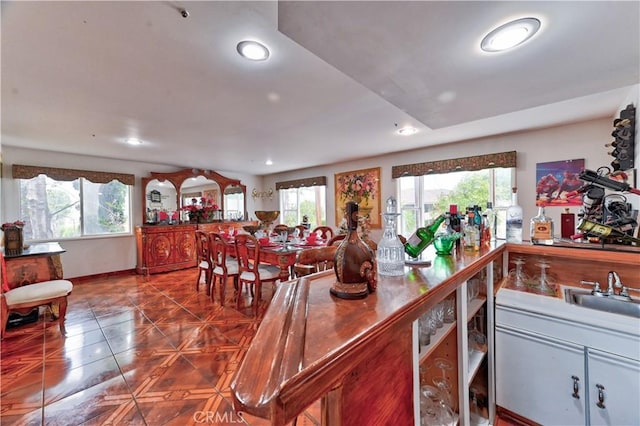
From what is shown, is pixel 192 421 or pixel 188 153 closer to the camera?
pixel 192 421

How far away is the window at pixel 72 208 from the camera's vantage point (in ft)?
13.7

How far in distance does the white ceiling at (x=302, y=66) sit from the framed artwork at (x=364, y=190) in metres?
1.94

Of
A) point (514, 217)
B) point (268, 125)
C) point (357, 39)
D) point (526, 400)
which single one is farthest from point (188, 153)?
point (526, 400)

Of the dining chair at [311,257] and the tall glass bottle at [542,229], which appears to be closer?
the dining chair at [311,257]

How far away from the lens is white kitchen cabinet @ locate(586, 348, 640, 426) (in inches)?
46.9

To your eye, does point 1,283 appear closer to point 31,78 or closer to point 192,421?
point 31,78

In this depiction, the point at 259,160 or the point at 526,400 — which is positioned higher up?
the point at 259,160

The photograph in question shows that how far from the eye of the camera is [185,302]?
3396mm

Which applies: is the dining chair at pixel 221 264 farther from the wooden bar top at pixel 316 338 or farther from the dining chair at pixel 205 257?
the wooden bar top at pixel 316 338

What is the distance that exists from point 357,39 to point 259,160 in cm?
416

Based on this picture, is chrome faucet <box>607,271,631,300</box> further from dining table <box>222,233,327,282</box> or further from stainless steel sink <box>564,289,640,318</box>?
dining table <box>222,233,327,282</box>

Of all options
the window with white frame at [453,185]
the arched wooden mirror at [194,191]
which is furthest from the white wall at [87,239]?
the window with white frame at [453,185]

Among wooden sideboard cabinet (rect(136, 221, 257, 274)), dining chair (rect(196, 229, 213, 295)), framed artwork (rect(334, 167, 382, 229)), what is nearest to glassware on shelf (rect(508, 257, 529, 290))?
framed artwork (rect(334, 167, 382, 229))

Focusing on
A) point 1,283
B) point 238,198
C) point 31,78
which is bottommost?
point 1,283
